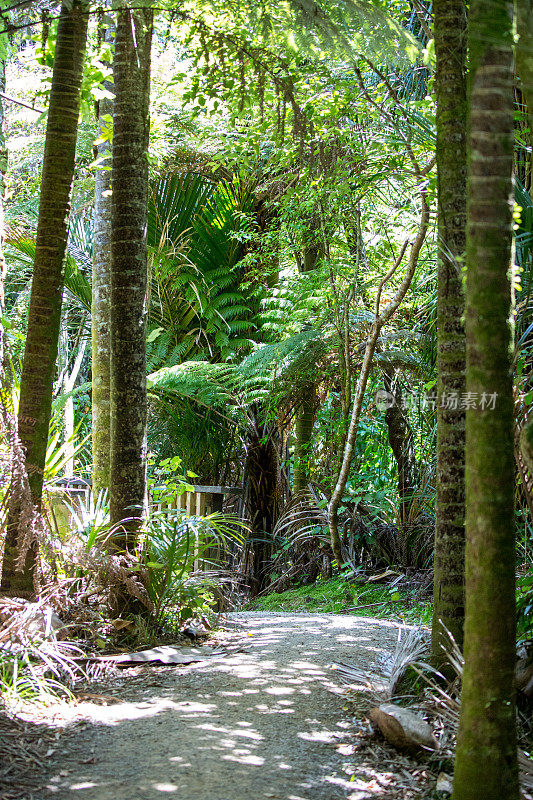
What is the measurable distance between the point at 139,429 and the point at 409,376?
13.2 ft

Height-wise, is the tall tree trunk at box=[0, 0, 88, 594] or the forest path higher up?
the tall tree trunk at box=[0, 0, 88, 594]

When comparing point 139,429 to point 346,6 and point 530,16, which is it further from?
point 530,16

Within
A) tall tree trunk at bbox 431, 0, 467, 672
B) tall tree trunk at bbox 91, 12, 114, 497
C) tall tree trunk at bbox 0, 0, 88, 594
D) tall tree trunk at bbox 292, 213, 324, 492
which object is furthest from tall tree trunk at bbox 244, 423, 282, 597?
tall tree trunk at bbox 431, 0, 467, 672

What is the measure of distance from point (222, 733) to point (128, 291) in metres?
2.68

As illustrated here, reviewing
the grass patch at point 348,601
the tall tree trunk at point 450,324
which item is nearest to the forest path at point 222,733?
the tall tree trunk at point 450,324

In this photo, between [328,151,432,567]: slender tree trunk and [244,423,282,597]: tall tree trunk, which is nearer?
[328,151,432,567]: slender tree trunk

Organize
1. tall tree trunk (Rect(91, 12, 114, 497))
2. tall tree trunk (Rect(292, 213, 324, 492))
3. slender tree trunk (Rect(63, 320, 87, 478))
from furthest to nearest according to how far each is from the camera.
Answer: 1. tall tree trunk (Rect(292, 213, 324, 492))
2. tall tree trunk (Rect(91, 12, 114, 497))
3. slender tree trunk (Rect(63, 320, 87, 478))

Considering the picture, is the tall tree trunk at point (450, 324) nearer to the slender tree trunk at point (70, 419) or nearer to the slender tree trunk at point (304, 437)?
the slender tree trunk at point (70, 419)

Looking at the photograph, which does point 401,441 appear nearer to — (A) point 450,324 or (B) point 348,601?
(B) point 348,601

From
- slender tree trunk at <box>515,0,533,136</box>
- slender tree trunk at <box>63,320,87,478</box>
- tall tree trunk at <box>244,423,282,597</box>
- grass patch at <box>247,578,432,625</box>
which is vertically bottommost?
grass patch at <box>247,578,432,625</box>

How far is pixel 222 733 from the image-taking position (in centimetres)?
297

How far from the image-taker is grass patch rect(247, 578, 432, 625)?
608 cm

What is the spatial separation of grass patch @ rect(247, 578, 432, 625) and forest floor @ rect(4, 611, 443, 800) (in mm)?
1980

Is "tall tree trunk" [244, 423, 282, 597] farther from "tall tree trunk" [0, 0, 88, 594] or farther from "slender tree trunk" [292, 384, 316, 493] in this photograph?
"tall tree trunk" [0, 0, 88, 594]
